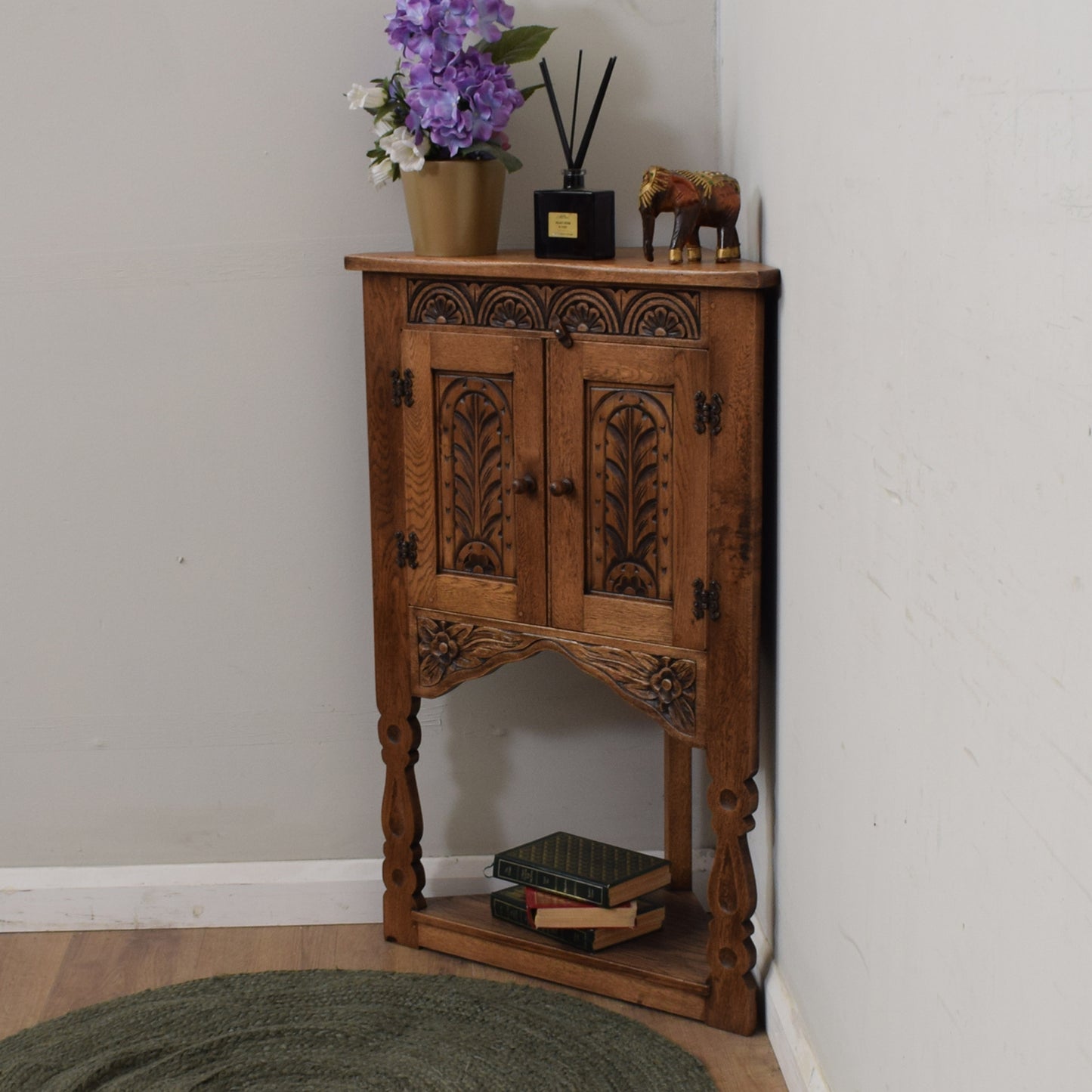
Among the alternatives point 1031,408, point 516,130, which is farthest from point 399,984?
point 1031,408

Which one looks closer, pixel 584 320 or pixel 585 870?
pixel 584 320

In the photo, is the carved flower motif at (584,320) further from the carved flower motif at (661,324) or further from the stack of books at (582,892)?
the stack of books at (582,892)

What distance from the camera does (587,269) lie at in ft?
6.65

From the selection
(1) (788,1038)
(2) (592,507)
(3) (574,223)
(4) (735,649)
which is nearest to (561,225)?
(3) (574,223)

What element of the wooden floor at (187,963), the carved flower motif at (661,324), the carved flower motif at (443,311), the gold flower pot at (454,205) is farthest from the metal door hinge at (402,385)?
the wooden floor at (187,963)

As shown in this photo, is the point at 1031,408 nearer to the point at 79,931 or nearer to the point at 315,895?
the point at 315,895

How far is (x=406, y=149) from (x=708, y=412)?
681 millimetres

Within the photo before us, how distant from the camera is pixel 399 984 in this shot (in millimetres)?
2348

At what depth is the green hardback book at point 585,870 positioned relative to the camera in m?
2.32

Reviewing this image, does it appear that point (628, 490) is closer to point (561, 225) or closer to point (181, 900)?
point (561, 225)

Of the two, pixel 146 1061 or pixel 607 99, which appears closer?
pixel 146 1061

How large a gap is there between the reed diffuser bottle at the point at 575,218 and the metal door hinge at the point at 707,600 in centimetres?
56

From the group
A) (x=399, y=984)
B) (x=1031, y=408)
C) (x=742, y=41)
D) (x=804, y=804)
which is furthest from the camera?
(x=399, y=984)

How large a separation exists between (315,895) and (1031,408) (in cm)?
197
